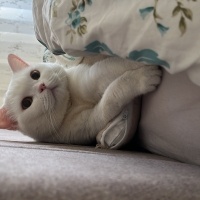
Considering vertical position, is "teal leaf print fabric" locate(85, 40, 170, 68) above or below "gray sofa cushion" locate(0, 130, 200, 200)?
above

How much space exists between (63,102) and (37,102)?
7 centimetres

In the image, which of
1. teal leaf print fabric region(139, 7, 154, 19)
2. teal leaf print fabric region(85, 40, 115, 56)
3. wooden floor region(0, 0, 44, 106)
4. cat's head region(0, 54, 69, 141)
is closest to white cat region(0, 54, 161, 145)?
cat's head region(0, 54, 69, 141)

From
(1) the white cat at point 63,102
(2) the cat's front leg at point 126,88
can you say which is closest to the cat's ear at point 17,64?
(1) the white cat at point 63,102

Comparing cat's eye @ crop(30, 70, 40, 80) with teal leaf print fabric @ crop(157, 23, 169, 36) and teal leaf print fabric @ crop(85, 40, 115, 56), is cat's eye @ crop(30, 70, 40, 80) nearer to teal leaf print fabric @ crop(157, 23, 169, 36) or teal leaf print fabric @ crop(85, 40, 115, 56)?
teal leaf print fabric @ crop(85, 40, 115, 56)

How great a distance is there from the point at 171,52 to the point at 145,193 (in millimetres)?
185

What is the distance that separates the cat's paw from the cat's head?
1.11ft

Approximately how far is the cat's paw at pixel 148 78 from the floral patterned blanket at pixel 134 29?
0.07 metres

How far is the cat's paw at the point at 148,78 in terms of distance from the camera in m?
0.59

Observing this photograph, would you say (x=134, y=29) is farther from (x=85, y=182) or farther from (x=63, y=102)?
(x=63, y=102)

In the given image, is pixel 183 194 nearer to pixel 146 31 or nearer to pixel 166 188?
pixel 166 188

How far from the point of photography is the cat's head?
3.02ft

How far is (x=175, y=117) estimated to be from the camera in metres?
0.60

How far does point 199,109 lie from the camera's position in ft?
1.78

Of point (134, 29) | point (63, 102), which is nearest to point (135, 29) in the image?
point (134, 29)
